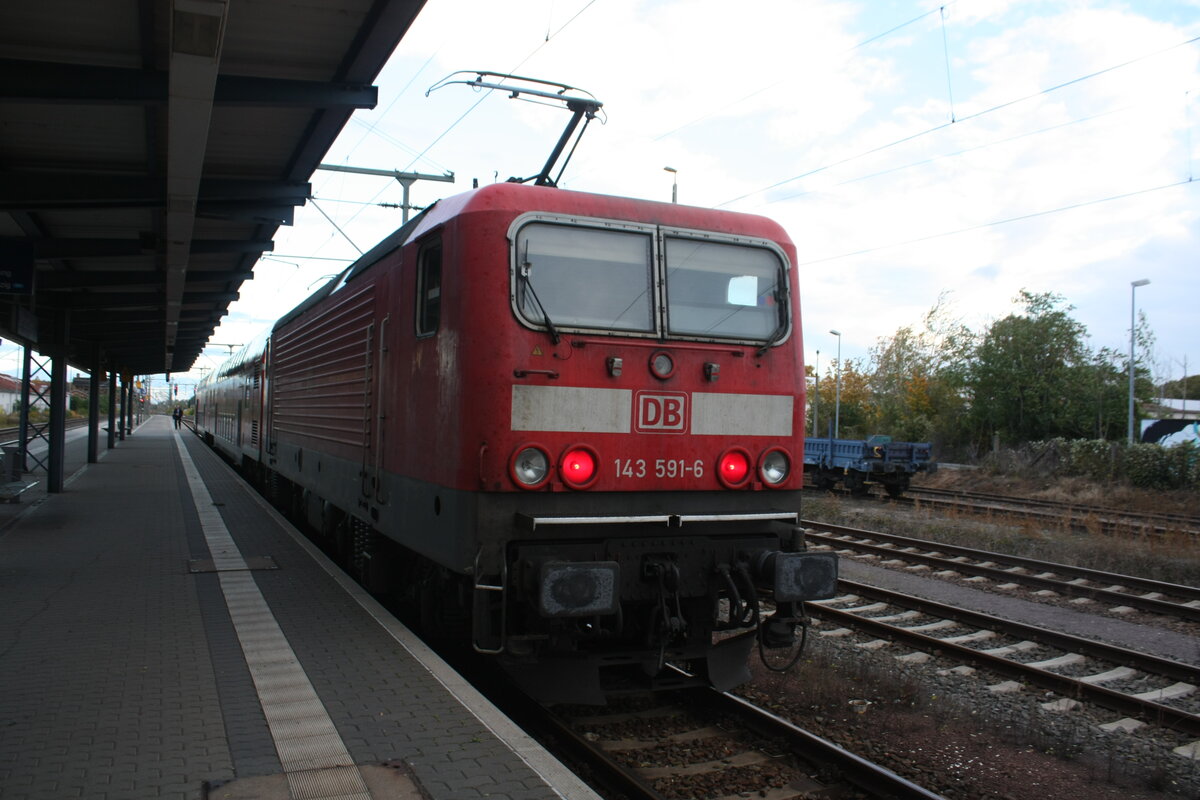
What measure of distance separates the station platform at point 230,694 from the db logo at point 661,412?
1.83m

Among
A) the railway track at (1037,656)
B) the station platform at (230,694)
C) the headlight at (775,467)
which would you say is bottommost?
the railway track at (1037,656)

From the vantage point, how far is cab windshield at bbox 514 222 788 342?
521 cm

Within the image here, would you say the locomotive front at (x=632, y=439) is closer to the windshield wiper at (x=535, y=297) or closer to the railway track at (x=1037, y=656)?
the windshield wiper at (x=535, y=297)

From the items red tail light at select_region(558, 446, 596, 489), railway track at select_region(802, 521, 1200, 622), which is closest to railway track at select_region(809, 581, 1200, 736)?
railway track at select_region(802, 521, 1200, 622)

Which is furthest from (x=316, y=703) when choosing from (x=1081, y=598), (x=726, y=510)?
(x=1081, y=598)

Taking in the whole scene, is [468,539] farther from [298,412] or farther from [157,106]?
[298,412]

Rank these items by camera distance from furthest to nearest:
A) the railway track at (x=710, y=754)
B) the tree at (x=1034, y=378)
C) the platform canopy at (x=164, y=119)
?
the tree at (x=1034, y=378) → the platform canopy at (x=164, y=119) → the railway track at (x=710, y=754)

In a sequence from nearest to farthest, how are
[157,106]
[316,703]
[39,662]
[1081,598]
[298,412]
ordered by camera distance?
[316,703]
[39,662]
[157,106]
[1081,598]
[298,412]

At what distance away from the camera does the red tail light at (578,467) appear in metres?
5.07

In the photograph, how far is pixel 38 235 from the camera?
445 inches

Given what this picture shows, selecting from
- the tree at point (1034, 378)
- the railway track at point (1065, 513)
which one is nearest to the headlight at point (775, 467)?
the railway track at point (1065, 513)

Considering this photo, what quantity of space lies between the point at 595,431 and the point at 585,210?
4.43 ft

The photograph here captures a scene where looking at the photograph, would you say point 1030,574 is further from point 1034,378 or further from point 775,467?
point 1034,378

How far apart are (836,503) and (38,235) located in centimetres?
1549
